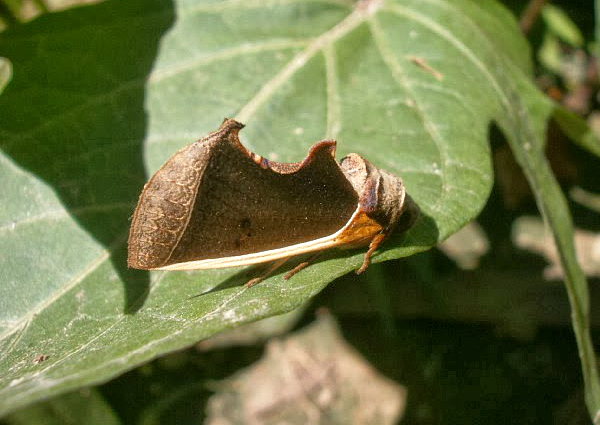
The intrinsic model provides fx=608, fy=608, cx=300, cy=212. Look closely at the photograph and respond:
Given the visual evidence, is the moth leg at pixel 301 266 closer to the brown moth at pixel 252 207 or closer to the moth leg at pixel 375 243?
the brown moth at pixel 252 207

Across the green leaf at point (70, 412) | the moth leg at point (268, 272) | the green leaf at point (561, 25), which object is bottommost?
the green leaf at point (70, 412)

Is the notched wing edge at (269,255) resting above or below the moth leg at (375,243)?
above

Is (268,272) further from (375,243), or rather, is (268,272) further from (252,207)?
(375,243)

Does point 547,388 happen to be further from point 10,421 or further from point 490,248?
point 10,421

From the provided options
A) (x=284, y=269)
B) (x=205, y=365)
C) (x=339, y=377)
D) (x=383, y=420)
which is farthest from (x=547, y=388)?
(x=284, y=269)

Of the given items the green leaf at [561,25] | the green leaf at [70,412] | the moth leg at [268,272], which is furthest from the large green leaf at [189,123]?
the green leaf at [70,412]

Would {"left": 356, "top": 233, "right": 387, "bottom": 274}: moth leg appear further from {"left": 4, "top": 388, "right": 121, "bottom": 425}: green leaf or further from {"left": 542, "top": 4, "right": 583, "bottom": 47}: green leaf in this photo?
{"left": 542, "top": 4, "right": 583, "bottom": 47}: green leaf

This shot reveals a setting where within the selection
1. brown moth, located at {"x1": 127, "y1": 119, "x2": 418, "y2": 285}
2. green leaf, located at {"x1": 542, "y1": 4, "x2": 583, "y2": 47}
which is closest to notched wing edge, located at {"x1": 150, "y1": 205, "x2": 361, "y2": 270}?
brown moth, located at {"x1": 127, "y1": 119, "x2": 418, "y2": 285}
